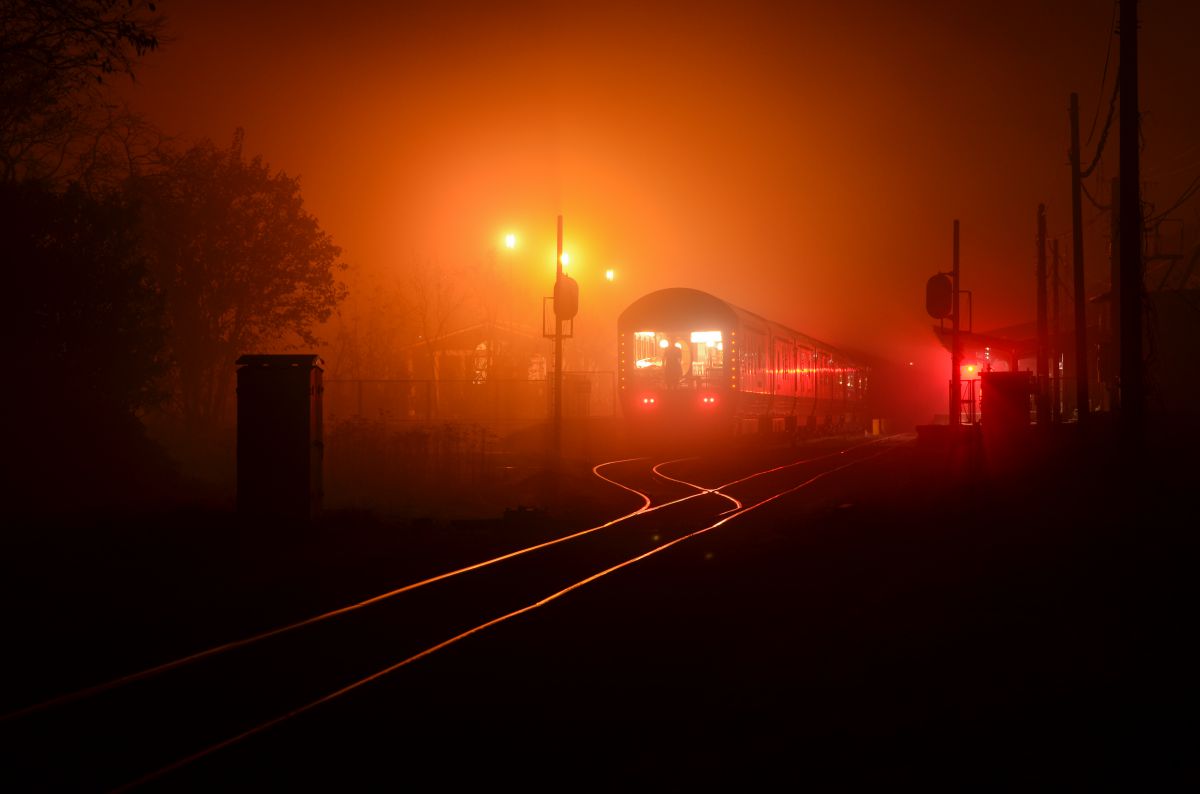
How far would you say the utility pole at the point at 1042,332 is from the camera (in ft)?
122

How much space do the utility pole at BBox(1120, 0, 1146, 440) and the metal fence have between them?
33.3 metres

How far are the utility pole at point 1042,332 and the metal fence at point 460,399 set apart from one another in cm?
1851

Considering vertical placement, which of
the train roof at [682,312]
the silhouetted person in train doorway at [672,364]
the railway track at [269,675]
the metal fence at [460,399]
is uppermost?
the train roof at [682,312]

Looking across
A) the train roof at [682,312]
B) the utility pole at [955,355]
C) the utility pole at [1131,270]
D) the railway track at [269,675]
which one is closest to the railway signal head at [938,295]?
the utility pole at [955,355]

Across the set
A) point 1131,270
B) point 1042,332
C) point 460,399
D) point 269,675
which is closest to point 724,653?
point 269,675

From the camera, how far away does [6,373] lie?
1781 centimetres

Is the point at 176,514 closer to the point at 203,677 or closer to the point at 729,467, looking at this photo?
the point at 203,677

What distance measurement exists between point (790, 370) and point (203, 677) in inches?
1380

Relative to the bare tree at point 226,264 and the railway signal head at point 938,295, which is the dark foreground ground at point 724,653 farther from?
the bare tree at point 226,264

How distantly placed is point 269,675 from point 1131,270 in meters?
15.7

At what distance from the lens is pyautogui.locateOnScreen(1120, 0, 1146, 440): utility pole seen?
1797 centimetres

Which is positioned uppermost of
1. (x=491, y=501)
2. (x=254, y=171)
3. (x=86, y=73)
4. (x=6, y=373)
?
(x=254, y=171)

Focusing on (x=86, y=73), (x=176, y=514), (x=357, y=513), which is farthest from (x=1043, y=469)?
(x=86, y=73)

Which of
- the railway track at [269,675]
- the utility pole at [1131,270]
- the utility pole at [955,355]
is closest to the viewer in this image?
the railway track at [269,675]
